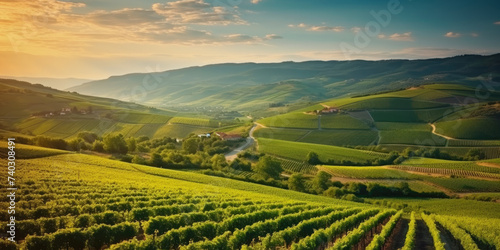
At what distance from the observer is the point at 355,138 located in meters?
147

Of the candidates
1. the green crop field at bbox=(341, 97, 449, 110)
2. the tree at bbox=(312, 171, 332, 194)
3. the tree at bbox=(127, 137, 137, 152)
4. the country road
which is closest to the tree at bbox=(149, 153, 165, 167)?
the tree at bbox=(127, 137, 137, 152)

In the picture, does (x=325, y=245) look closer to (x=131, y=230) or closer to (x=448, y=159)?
(x=131, y=230)

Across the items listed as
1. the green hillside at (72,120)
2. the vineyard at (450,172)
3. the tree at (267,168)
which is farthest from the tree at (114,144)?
the vineyard at (450,172)

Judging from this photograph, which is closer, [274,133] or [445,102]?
[274,133]

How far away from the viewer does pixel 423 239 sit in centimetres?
3547

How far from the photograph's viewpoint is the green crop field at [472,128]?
140500 millimetres

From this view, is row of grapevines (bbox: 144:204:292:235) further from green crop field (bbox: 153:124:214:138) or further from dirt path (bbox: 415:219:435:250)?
green crop field (bbox: 153:124:214:138)

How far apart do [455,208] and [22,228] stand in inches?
2734

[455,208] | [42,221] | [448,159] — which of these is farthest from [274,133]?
[42,221]

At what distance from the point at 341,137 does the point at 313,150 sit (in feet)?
115

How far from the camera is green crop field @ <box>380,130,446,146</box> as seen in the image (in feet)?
446

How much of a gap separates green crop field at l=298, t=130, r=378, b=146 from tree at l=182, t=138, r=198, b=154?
50.5m

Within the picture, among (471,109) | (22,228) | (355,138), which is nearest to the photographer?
(22,228)

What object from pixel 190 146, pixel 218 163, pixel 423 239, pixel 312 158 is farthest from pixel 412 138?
pixel 423 239
